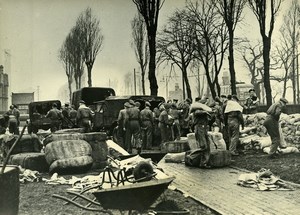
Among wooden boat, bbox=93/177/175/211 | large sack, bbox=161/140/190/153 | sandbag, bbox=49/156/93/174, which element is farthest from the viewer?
large sack, bbox=161/140/190/153

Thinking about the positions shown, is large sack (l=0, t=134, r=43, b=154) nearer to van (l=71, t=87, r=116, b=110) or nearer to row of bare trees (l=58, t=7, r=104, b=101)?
van (l=71, t=87, r=116, b=110)

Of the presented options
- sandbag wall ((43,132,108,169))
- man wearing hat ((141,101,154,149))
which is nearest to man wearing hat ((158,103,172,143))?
man wearing hat ((141,101,154,149))

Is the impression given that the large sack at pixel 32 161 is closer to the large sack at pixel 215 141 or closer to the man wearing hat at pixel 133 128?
the large sack at pixel 215 141

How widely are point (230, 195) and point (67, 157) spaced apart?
3863mm

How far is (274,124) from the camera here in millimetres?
10953

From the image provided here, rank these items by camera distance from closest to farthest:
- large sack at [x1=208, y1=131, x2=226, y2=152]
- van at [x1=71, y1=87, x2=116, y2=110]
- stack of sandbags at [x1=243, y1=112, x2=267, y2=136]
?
large sack at [x1=208, y1=131, x2=226, y2=152]
stack of sandbags at [x1=243, y1=112, x2=267, y2=136]
van at [x1=71, y1=87, x2=116, y2=110]

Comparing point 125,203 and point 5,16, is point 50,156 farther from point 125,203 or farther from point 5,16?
point 125,203


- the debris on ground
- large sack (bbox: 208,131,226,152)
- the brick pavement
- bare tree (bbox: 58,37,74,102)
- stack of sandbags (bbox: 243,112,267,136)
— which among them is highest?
bare tree (bbox: 58,37,74,102)

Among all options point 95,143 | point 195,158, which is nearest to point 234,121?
point 195,158

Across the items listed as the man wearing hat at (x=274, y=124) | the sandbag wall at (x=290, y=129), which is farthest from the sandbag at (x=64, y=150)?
the sandbag wall at (x=290, y=129)

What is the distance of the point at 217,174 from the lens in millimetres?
9016

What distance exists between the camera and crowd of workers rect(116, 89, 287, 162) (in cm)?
1022

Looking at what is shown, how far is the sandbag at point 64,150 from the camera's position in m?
9.46

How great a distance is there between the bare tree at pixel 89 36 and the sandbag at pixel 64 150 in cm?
2788
